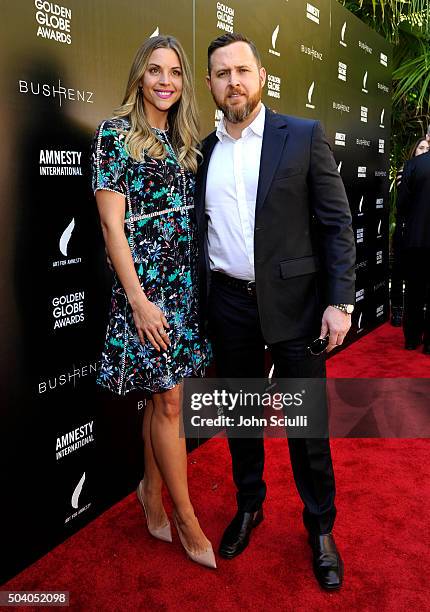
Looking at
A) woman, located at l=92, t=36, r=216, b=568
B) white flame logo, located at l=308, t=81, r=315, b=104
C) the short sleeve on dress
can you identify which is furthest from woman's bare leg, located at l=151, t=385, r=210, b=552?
white flame logo, located at l=308, t=81, r=315, b=104

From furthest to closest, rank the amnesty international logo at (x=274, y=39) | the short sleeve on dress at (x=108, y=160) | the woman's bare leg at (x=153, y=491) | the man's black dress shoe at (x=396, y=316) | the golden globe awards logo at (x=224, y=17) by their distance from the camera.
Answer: the man's black dress shoe at (x=396, y=316) < the amnesty international logo at (x=274, y=39) < the golden globe awards logo at (x=224, y=17) < the woman's bare leg at (x=153, y=491) < the short sleeve on dress at (x=108, y=160)

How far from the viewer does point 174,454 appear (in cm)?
212

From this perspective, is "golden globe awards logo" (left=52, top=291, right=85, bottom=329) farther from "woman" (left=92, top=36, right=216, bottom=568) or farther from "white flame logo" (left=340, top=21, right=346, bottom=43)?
"white flame logo" (left=340, top=21, right=346, bottom=43)

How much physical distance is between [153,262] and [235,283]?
0.31 meters

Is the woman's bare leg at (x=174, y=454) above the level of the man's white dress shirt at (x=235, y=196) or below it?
below

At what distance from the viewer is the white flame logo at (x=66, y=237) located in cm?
225

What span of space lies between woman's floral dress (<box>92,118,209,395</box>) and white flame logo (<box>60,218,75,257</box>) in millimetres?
329

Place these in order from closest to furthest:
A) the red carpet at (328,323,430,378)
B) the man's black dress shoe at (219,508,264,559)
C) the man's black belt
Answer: the man's black belt → the man's black dress shoe at (219,508,264,559) → the red carpet at (328,323,430,378)

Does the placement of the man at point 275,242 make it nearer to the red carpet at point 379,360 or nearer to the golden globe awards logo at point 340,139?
the red carpet at point 379,360

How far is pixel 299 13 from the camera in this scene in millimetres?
4129

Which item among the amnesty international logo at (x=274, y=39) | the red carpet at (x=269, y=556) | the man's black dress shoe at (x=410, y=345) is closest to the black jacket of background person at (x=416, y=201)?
the man's black dress shoe at (x=410, y=345)

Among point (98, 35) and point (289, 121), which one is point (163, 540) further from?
point (98, 35)

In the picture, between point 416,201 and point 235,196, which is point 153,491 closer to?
point 235,196

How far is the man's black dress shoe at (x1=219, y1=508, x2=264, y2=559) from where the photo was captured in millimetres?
2229
